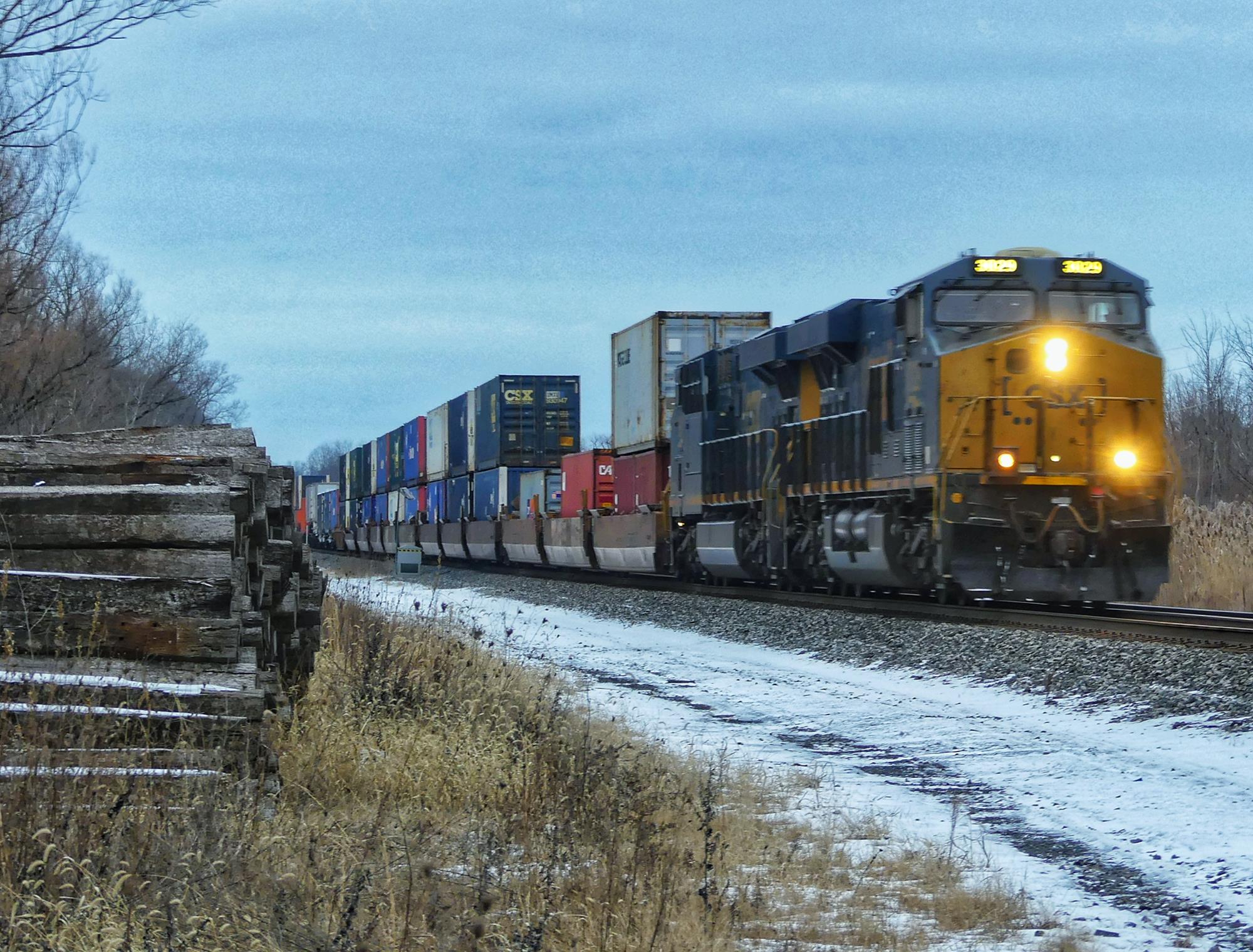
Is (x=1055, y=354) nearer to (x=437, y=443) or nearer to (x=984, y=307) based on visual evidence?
(x=984, y=307)

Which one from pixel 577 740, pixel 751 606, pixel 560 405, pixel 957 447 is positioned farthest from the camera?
pixel 560 405

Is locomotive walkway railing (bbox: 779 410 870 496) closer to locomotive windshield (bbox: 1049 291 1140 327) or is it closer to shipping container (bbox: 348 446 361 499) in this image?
locomotive windshield (bbox: 1049 291 1140 327)

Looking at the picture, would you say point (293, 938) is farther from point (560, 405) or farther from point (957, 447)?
point (560, 405)

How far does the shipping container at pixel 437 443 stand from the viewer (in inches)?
1697

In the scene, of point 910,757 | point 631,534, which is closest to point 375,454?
point 631,534

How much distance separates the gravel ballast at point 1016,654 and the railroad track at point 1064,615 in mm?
245

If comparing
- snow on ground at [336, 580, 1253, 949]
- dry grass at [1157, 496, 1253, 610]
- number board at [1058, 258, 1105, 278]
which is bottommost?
snow on ground at [336, 580, 1253, 949]

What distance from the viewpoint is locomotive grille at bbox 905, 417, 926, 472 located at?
15430mm

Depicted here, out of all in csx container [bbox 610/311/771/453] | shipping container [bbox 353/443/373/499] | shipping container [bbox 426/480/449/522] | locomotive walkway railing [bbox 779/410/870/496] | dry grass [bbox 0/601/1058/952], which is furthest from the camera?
shipping container [bbox 353/443/373/499]

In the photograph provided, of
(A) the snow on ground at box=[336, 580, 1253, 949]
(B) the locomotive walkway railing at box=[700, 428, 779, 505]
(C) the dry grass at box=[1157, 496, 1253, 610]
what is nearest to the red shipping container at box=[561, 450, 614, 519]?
(B) the locomotive walkway railing at box=[700, 428, 779, 505]

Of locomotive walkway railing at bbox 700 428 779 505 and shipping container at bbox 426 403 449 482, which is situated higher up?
shipping container at bbox 426 403 449 482

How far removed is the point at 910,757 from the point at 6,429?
29.8 meters

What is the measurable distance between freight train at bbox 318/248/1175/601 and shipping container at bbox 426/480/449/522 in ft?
60.4

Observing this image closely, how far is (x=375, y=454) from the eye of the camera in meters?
54.8
